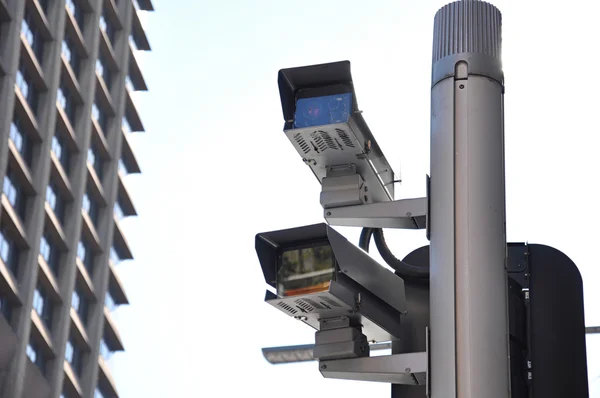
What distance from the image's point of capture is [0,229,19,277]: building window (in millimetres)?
56753

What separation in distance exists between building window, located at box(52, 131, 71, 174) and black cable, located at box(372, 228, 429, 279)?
2396 inches

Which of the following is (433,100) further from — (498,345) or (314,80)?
(498,345)

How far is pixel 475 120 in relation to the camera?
17.7 feet

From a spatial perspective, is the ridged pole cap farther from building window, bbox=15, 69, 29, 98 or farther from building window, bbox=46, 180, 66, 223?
building window, bbox=46, 180, 66, 223

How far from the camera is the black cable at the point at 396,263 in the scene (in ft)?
19.2

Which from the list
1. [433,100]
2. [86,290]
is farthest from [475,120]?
[86,290]

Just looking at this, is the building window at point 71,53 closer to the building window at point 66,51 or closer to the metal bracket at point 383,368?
the building window at point 66,51

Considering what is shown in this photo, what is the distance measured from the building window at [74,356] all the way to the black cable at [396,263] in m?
60.7

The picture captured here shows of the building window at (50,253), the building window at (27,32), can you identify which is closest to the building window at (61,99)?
the building window at (27,32)

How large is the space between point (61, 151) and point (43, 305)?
968cm

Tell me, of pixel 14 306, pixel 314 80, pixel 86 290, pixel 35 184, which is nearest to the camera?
pixel 314 80

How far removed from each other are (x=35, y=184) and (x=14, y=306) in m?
7.12

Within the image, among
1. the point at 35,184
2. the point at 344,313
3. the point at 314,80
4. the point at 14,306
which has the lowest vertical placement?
the point at 344,313

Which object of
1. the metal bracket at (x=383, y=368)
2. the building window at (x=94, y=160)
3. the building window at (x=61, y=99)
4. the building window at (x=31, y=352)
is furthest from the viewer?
the building window at (x=94, y=160)
